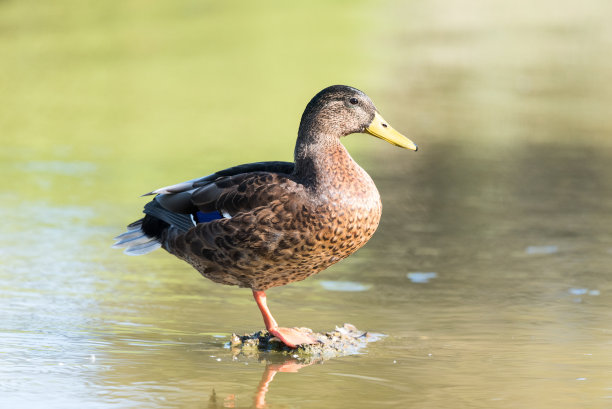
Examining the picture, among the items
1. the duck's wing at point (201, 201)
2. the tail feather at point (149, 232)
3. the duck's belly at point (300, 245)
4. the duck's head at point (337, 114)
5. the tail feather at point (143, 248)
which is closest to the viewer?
the duck's belly at point (300, 245)

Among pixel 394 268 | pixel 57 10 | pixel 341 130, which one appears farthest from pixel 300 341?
pixel 57 10

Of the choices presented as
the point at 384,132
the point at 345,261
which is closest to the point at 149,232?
the point at 384,132

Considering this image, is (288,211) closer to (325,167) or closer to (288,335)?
(325,167)

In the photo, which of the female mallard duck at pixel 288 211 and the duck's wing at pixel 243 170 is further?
the duck's wing at pixel 243 170

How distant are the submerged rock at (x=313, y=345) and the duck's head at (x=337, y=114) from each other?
99 cm

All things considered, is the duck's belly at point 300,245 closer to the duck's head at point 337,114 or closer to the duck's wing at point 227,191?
the duck's wing at point 227,191

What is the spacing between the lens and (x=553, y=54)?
22.8 m

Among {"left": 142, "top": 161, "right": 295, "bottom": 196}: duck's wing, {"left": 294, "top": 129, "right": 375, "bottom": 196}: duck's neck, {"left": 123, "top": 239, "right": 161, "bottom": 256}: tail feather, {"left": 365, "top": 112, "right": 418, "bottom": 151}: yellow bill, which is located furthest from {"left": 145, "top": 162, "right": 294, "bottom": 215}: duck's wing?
{"left": 365, "top": 112, "right": 418, "bottom": 151}: yellow bill

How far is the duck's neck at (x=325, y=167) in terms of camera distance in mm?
5199

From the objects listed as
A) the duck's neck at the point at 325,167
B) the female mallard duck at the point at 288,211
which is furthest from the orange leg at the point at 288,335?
the duck's neck at the point at 325,167

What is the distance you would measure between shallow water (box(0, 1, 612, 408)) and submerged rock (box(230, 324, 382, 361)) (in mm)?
89

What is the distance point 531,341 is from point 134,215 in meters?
4.16

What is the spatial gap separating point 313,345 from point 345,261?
7.39 ft

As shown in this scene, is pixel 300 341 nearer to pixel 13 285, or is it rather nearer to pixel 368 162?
pixel 13 285
